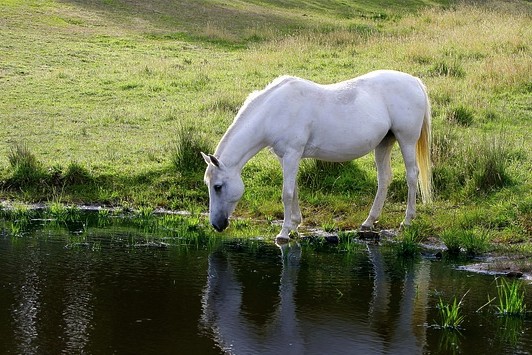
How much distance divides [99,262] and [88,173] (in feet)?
14.5

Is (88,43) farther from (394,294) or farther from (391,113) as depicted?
(394,294)

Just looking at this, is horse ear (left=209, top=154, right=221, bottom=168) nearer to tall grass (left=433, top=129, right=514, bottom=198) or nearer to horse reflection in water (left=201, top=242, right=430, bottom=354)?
horse reflection in water (left=201, top=242, right=430, bottom=354)

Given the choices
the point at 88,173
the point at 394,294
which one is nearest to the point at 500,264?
the point at 394,294

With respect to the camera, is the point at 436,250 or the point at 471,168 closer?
the point at 436,250

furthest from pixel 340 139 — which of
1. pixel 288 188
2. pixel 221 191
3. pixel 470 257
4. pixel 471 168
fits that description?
pixel 471 168

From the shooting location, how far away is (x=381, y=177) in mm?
11383

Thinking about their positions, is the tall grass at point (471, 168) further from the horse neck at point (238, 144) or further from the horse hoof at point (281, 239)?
the horse neck at point (238, 144)

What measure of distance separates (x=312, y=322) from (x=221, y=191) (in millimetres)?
3230

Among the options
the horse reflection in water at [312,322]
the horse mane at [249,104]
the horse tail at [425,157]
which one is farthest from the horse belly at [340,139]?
the horse reflection in water at [312,322]

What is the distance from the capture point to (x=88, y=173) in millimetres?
13273

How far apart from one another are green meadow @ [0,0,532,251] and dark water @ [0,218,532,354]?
171cm

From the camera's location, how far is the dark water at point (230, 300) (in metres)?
6.62

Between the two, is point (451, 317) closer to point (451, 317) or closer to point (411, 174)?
point (451, 317)

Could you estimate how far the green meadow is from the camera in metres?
12.2
